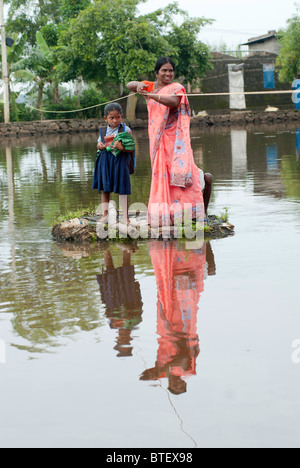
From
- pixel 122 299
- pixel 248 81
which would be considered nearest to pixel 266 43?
pixel 248 81

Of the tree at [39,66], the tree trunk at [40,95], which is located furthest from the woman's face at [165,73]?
the tree trunk at [40,95]

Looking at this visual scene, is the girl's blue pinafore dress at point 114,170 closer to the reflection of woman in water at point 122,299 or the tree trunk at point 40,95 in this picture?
the reflection of woman in water at point 122,299

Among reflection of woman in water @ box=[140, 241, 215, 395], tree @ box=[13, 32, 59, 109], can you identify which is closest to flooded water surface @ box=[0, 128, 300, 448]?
reflection of woman in water @ box=[140, 241, 215, 395]

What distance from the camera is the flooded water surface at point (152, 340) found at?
2945mm

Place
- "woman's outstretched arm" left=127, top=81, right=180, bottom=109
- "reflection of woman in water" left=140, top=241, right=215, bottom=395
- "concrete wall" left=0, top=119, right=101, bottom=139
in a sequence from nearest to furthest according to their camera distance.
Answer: "reflection of woman in water" left=140, top=241, right=215, bottom=395 < "woman's outstretched arm" left=127, top=81, right=180, bottom=109 < "concrete wall" left=0, top=119, right=101, bottom=139

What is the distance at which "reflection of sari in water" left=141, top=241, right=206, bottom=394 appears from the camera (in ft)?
11.5

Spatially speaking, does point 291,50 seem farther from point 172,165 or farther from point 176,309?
point 176,309

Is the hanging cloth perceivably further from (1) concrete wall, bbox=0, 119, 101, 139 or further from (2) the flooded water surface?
(2) the flooded water surface

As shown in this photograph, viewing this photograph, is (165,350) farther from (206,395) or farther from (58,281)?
(58,281)

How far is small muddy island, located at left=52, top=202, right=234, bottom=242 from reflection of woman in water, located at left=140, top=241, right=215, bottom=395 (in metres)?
0.22

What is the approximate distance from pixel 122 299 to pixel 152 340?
3.10 feet
